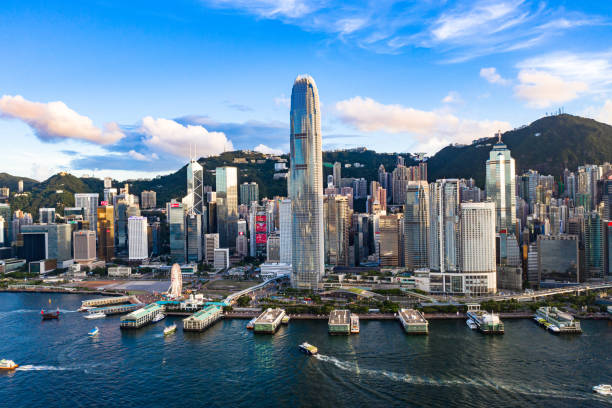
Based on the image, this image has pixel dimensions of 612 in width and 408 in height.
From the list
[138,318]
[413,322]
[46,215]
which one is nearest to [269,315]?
[138,318]

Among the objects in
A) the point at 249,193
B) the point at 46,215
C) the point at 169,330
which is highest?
the point at 249,193

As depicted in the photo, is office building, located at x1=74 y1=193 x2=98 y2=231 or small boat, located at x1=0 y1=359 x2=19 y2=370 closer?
small boat, located at x1=0 y1=359 x2=19 y2=370

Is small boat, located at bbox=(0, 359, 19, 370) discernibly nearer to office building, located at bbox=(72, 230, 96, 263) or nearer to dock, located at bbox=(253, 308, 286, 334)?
dock, located at bbox=(253, 308, 286, 334)

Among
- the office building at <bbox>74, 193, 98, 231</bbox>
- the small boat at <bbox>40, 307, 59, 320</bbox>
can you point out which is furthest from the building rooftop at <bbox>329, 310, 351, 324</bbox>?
the office building at <bbox>74, 193, 98, 231</bbox>

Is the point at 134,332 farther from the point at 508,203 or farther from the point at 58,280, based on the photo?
the point at 508,203

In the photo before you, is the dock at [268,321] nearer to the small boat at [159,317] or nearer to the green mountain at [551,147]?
the small boat at [159,317]

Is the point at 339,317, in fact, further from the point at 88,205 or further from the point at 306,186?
the point at 88,205

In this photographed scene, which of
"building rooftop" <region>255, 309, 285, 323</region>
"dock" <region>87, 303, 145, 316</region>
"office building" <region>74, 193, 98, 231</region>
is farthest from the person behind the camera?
"office building" <region>74, 193, 98, 231</region>
